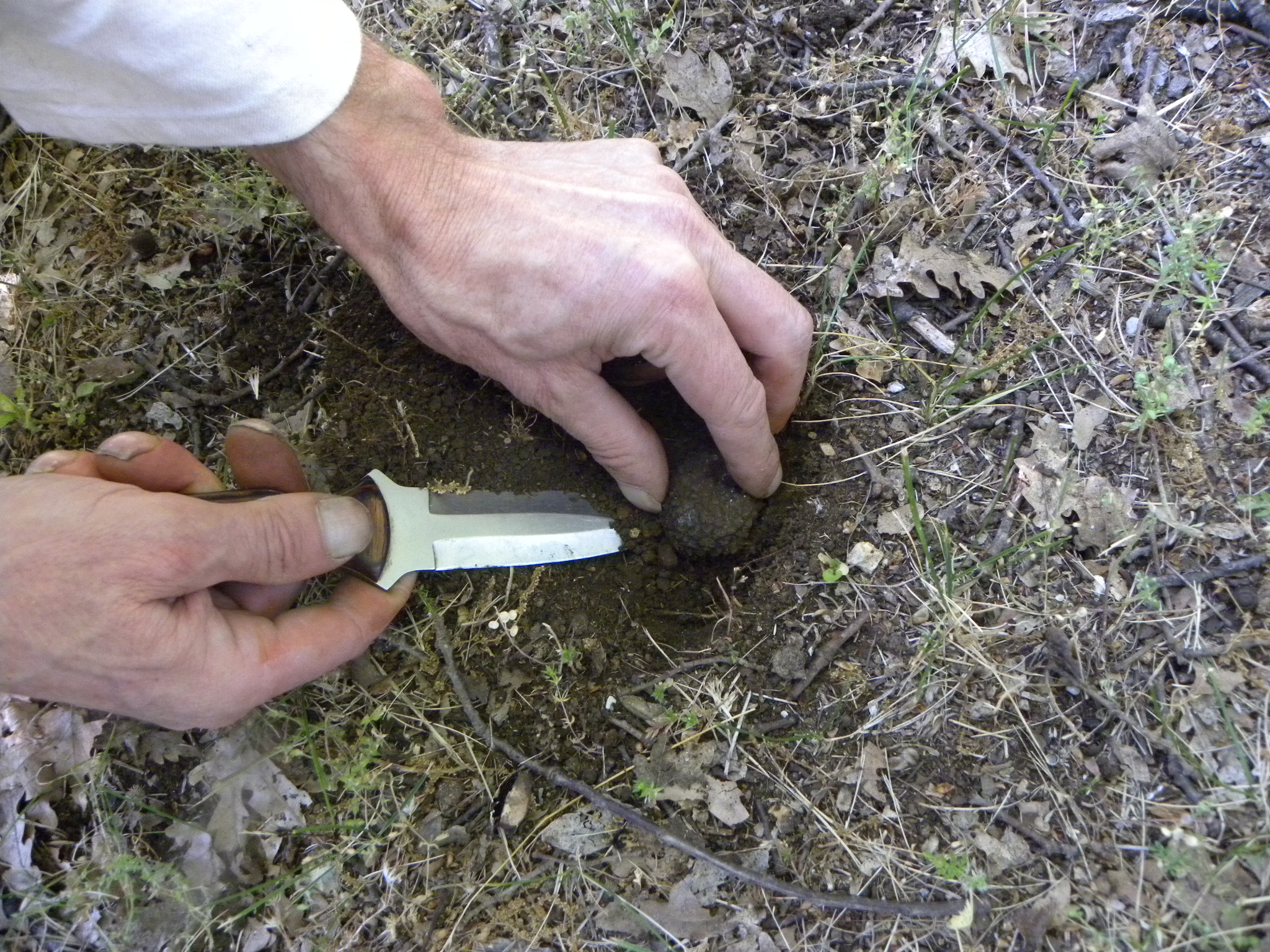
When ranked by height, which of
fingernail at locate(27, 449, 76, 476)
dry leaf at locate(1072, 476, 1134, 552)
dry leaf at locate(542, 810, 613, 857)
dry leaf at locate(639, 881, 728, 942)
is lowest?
dry leaf at locate(639, 881, 728, 942)

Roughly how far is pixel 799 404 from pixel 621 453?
587mm

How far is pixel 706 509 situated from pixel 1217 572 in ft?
3.96

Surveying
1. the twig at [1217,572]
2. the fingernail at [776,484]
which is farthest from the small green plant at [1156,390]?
the fingernail at [776,484]

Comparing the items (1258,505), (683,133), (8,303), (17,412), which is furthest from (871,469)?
(8,303)

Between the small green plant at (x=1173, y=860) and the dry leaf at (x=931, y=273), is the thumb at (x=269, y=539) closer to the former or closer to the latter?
the dry leaf at (x=931, y=273)

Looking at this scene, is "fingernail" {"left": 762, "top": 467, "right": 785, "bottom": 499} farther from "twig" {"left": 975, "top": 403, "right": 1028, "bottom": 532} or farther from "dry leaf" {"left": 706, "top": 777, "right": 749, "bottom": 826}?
"dry leaf" {"left": 706, "top": 777, "right": 749, "bottom": 826}

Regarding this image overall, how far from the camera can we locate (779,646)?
215 centimetres

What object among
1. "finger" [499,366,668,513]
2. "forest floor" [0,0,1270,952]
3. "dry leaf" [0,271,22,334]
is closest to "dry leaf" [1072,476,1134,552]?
"forest floor" [0,0,1270,952]

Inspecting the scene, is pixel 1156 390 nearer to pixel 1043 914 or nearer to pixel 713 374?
pixel 713 374

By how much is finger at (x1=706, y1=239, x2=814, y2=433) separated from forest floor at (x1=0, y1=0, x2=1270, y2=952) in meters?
0.26

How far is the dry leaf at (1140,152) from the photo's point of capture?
7.32ft

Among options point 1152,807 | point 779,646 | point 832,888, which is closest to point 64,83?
point 779,646

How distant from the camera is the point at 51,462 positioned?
2.02 meters

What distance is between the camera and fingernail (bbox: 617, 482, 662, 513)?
223 cm
